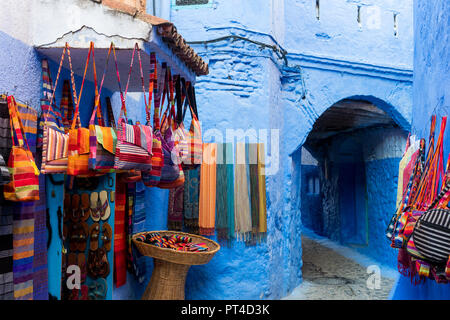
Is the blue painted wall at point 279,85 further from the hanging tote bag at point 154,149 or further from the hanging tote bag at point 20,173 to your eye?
the hanging tote bag at point 20,173

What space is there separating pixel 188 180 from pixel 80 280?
1.97 m

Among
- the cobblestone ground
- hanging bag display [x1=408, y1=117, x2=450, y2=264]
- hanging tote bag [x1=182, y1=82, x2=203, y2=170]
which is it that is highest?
hanging tote bag [x1=182, y1=82, x2=203, y2=170]

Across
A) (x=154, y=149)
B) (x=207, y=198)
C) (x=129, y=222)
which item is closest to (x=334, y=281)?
(x=207, y=198)

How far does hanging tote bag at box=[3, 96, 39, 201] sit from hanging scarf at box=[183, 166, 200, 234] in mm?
2814

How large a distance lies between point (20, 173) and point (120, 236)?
190 cm

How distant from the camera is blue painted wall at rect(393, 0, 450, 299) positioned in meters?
2.19

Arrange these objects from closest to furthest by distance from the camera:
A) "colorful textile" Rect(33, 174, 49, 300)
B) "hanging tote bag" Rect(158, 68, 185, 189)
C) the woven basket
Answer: "colorful textile" Rect(33, 174, 49, 300) → "hanging tote bag" Rect(158, 68, 185, 189) → the woven basket

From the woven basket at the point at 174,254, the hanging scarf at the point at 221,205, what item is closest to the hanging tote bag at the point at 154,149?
the woven basket at the point at 174,254

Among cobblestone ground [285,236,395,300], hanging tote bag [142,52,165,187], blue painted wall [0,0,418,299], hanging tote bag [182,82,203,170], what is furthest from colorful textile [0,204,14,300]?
cobblestone ground [285,236,395,300]

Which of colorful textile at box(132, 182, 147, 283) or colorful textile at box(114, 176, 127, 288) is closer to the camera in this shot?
colorful textile at box(114, 176, 127, 288)

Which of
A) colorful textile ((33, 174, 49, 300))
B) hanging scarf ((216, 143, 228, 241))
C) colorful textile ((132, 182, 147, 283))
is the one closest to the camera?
colorful textile ((33, 174, 49, 300))

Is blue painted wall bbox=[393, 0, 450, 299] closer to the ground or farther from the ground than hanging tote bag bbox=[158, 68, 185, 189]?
farther from the ground

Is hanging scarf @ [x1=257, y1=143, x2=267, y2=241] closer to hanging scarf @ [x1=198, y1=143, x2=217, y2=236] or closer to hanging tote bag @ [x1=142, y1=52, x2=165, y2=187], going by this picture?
hanging scarf @ [x1=198, y1=143, x2=217, y2=236]
